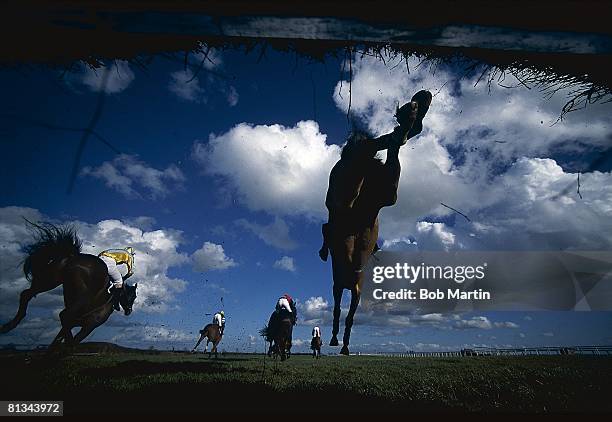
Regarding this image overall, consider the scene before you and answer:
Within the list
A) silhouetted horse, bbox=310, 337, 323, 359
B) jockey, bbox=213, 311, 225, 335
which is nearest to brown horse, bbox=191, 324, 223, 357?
jockey, bbox=213, 311, 225, 335

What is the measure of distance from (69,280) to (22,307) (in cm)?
120

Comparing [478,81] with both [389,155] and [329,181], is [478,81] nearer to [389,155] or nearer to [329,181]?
[389,155]

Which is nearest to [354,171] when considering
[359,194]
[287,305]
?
[359,194]

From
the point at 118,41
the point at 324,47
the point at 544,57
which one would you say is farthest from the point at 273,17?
the point at 544,57

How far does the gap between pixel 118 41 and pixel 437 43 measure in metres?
2.58

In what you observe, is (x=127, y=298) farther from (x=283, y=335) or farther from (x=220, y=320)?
(x=220, y=320)

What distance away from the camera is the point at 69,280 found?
27.5ft

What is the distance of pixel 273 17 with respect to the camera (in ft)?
6.95

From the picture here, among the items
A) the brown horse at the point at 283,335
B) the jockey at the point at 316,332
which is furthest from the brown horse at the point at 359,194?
the jockey at the point at 316,332

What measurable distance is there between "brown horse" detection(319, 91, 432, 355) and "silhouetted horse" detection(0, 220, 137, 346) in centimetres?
719

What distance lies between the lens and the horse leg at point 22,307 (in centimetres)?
787

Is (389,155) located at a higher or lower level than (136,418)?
higher

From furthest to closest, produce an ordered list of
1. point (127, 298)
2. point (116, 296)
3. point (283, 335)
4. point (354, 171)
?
point (283, 335), point (127, 298), point (116, 296), point (354, 171)

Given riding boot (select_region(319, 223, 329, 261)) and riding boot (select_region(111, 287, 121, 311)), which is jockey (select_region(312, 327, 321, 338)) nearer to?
riding boot (select_region(111, 287, 121, 311))
